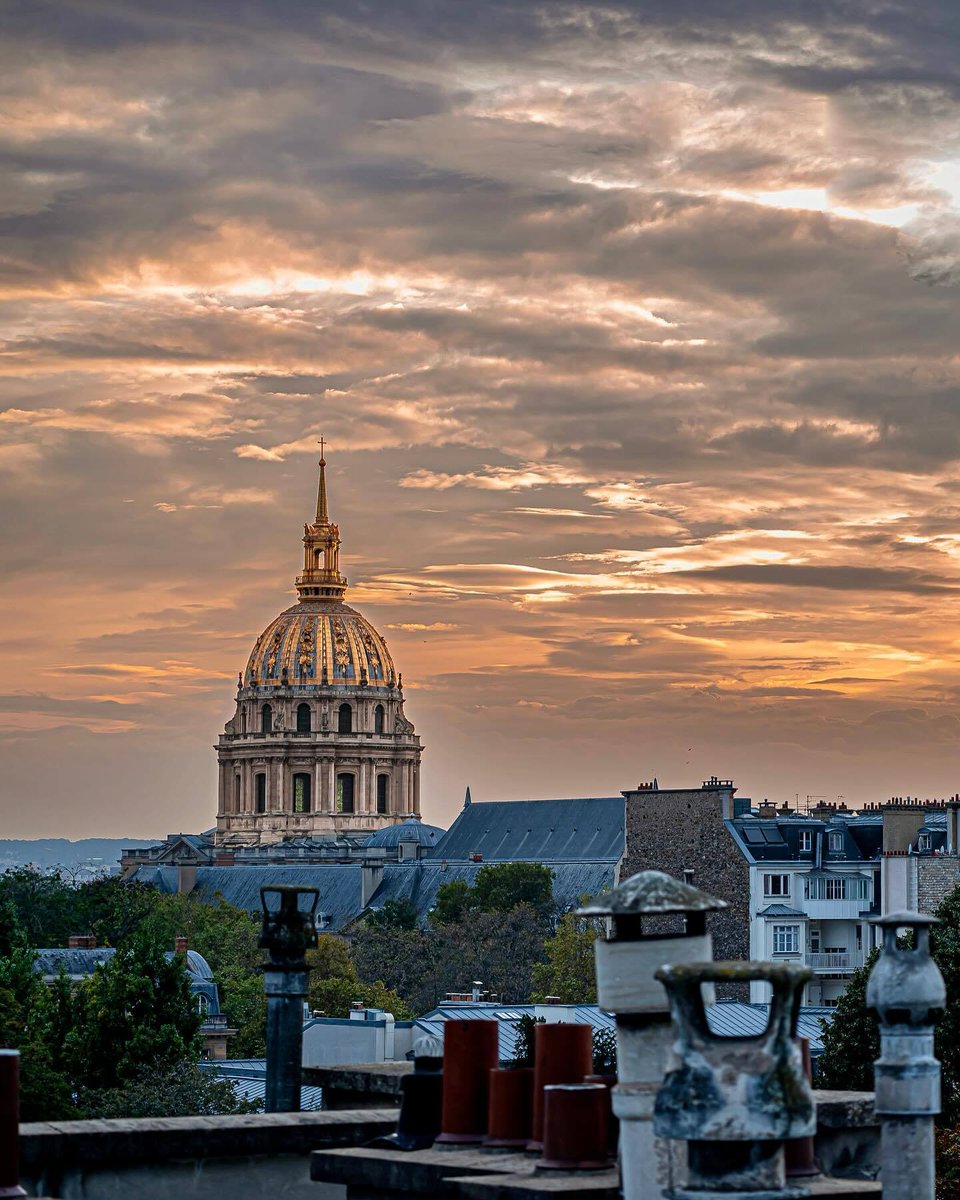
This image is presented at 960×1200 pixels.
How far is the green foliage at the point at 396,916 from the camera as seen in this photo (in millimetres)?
179250

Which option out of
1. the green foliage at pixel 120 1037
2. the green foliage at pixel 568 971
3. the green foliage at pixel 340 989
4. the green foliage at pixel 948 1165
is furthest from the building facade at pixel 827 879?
the green foliage at pixel 948 1165

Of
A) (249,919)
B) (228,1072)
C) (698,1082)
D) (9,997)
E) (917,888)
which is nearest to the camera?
(698,1082)

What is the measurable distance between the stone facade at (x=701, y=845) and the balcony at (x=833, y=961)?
3.13 metres

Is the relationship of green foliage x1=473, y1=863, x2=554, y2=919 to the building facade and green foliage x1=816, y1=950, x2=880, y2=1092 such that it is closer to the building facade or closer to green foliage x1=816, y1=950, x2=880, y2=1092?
the building facade

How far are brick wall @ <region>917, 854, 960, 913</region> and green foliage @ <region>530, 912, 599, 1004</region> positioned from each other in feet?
59.2

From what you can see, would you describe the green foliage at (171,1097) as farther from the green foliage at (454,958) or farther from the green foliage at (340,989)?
the green foliage at (454,958)

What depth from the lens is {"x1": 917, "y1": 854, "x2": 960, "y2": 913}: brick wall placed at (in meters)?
101

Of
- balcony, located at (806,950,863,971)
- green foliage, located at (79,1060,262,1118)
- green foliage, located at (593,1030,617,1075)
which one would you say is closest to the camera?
green foliage, located at (593,1030,617,1075)

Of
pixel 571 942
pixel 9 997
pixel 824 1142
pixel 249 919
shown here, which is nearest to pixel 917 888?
pixel 571 942

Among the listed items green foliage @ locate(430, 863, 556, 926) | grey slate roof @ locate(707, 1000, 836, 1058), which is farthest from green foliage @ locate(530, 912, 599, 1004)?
grey slate roof @ locate(707, 1000, 836, 1058)

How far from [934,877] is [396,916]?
84.1 meters

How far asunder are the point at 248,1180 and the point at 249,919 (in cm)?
15333

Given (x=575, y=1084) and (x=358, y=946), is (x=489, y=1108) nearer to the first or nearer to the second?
(x=575, y=1084)

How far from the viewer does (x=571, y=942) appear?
128000 millimetres
